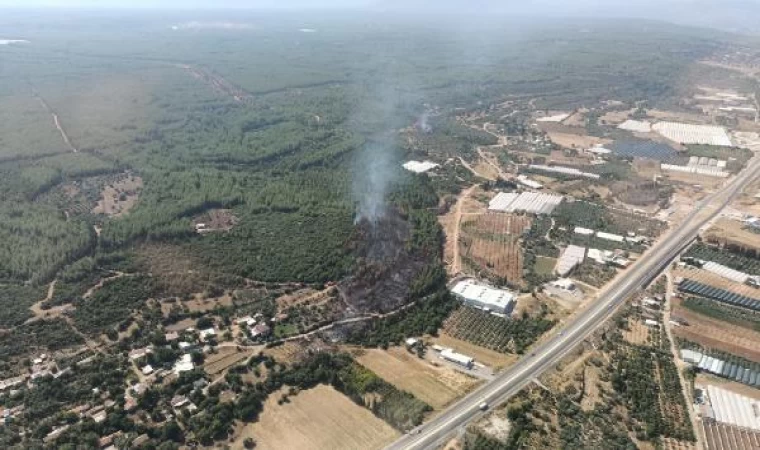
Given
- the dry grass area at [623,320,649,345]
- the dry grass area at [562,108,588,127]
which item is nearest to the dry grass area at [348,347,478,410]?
the dry grass area at [623,320,649,345]

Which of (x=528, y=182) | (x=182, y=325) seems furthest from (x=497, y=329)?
(x=528, y=182)

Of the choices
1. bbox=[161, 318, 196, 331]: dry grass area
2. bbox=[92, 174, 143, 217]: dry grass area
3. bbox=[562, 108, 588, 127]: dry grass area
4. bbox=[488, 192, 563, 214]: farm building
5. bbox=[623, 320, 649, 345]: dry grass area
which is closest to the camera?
bbox=[623, 320, 649, 345]: dry grass area

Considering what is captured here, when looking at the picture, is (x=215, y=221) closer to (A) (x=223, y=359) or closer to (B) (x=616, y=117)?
(A) (x=223, y=359)

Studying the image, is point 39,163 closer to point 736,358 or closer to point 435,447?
point 435,447

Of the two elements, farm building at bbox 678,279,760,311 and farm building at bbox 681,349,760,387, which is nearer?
farm building at bbox 681,349,760,387

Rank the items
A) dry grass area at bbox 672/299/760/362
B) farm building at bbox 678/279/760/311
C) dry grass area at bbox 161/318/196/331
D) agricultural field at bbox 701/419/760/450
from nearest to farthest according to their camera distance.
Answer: agricultural field at bbox 701/419/760/450 → dry grass area at bbox 672/299/760/362 → dry grass area at bbox 161/318/196/331 → farm building at bbox 678/279/760/311

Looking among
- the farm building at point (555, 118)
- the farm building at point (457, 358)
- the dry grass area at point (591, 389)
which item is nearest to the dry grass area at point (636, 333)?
the dry grass area at point (591, 389)

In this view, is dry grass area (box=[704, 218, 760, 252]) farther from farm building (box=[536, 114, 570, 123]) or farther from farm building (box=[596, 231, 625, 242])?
farm building (box=[536, 114, 570, 123])
